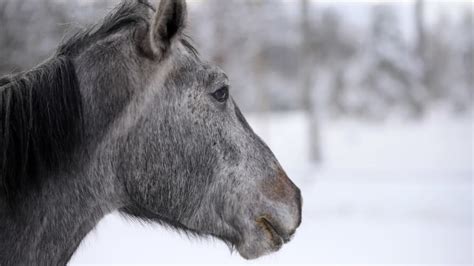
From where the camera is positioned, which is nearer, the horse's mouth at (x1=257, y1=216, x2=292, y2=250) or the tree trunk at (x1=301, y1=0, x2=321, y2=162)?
the horse's mouth at (x1=257, y1=216, x2=292, y2=250)

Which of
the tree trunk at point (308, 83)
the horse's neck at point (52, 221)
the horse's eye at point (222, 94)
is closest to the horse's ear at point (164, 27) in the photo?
the horse's eye at point (222, 94)

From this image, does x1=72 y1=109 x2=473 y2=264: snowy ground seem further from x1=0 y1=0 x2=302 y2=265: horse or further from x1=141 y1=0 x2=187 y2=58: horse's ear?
x1=141 y1=0 x2=187 y2=58: horse's ear

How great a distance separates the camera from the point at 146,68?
98.8 inches

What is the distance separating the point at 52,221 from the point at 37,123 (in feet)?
1.37

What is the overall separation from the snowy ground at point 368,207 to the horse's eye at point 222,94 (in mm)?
729

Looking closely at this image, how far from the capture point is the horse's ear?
2328 mm

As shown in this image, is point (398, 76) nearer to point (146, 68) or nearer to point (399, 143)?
point (399, 143)

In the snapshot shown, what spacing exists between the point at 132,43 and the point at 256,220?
98 centimetres

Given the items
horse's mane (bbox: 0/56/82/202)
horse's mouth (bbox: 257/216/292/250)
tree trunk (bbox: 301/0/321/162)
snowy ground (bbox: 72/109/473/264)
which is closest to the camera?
horse's mane (bbox: 0/56/82/202)

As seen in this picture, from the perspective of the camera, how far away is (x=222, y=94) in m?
2.63

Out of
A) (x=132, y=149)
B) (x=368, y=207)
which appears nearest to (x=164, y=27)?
(x=132, y=149)

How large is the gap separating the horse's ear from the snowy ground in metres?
0.90

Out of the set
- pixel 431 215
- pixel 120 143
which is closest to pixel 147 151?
pixel 120 143

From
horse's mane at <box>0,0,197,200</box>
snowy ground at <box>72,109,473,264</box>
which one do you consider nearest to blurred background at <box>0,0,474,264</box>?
snowy ground at <box>72,109,473,264</box>
